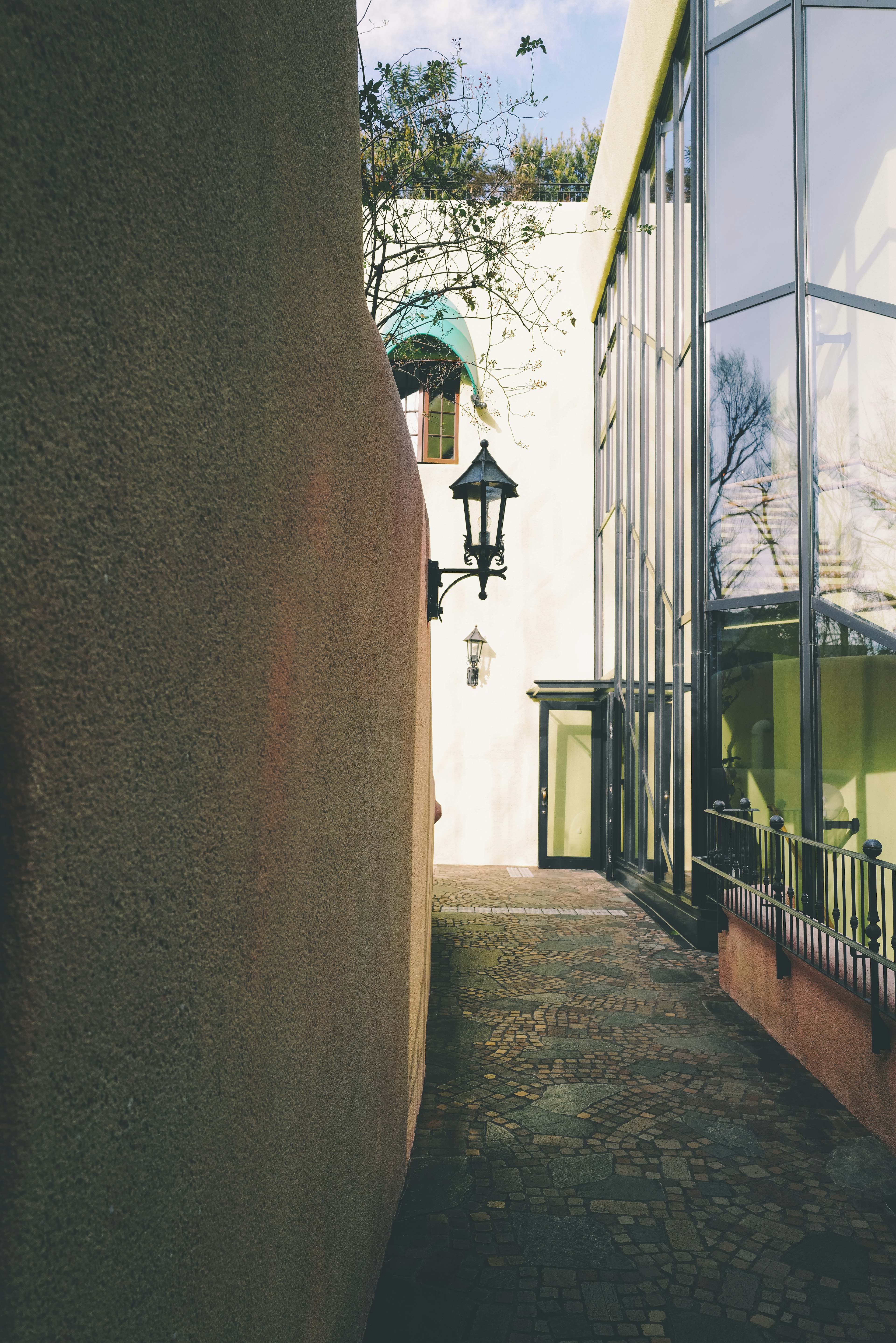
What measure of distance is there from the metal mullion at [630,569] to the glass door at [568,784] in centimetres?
143

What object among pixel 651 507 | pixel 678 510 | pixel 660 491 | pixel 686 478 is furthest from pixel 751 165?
pixel 651 507

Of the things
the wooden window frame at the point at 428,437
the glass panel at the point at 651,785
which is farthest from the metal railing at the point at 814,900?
the wooden window frame at the point at 428,437

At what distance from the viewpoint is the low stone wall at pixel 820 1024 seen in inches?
163

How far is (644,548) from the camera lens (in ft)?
36.0

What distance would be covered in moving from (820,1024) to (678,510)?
228 inches

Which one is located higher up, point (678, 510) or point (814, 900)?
point (678, 510)

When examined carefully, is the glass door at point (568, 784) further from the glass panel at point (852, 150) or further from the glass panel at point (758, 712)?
the glass panel at point (852, 150)

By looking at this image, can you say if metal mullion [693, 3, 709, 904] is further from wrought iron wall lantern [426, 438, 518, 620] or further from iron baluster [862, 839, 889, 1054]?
iron baluster [862, 839, 889, 1054]

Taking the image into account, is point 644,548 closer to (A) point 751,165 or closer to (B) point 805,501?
(B) point 805,501

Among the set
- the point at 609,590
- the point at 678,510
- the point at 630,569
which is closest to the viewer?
the point at 678,510

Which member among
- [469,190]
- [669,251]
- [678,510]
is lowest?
[678,510]

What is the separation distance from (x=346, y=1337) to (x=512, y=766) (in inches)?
472

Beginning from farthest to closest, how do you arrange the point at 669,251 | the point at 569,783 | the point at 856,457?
the point at 569,783
the point at 669,251
the point at 856,457

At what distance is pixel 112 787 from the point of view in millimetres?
834
